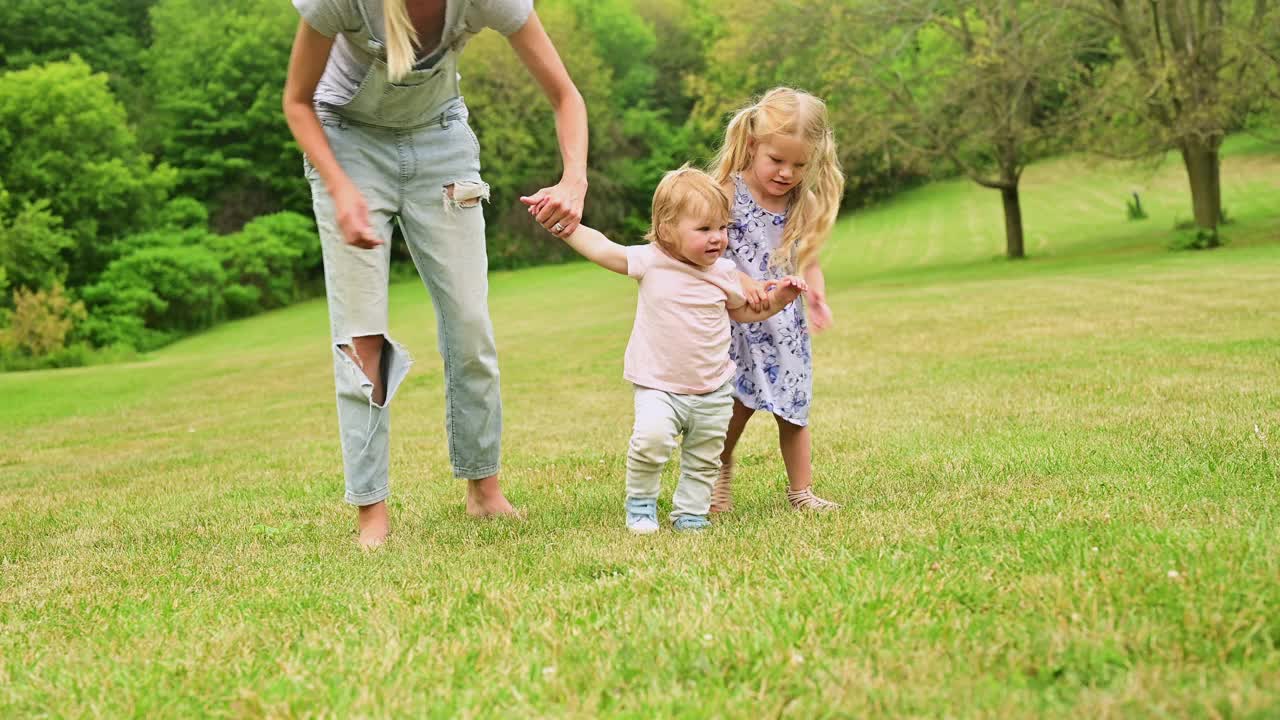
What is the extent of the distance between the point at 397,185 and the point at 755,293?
4.58ft

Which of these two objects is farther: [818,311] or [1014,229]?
[1014,229]

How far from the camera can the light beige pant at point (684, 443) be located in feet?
13.1

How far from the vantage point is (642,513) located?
4102 mm

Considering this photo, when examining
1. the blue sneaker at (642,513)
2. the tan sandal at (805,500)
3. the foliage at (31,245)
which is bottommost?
the tan sandal at (805,500)

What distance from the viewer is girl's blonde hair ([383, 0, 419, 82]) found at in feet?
11.6

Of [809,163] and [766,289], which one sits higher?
[809,163]

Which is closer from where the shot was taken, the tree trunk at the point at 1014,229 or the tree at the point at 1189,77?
the tree at the point at 1189,77

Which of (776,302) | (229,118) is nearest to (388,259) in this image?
(776,302)

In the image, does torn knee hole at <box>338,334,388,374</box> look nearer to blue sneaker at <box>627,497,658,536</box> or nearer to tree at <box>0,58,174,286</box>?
blue sneaker at <box>627,497,658,536</box>

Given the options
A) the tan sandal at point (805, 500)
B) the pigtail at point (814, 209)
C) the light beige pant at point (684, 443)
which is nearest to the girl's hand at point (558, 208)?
the light beige pant at point (684, 443)

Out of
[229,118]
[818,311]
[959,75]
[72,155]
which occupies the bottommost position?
[818,311]

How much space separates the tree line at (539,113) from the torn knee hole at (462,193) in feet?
68.3

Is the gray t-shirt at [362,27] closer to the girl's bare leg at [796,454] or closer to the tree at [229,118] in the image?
the girl's bare leg at [796,454]

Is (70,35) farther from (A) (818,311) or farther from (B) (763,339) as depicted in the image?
(A) (818,311)
